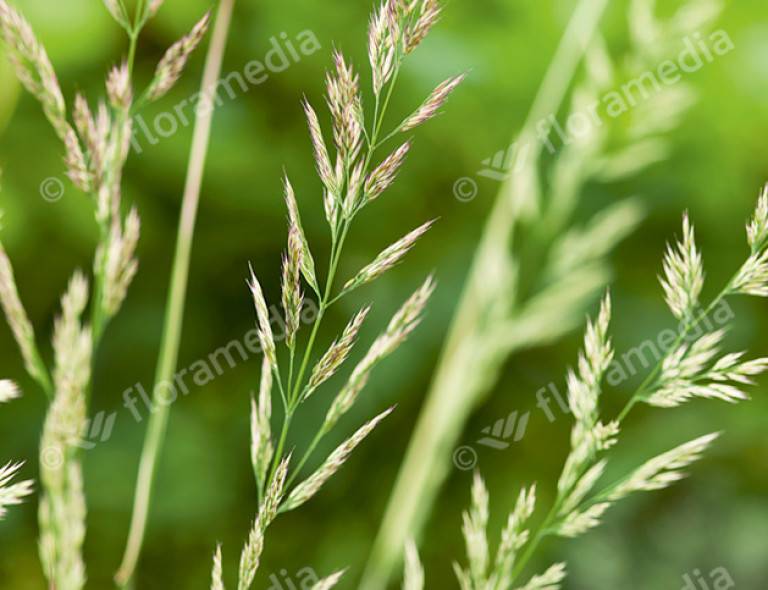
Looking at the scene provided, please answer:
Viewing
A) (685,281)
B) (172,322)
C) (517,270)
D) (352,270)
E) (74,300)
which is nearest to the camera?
(74,300)

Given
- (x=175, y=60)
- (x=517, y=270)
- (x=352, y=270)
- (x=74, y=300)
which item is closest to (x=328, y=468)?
(x=74, y=300)

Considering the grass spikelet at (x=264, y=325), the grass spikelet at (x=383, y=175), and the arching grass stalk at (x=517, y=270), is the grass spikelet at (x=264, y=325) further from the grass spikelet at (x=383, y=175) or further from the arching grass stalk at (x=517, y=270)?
the arching grass stalk at (x=517, y=270)

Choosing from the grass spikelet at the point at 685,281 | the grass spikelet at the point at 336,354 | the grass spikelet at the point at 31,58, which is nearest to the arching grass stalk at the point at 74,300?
the grass spikelet at the point at 31,58

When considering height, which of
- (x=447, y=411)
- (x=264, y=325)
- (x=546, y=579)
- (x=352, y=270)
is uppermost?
(x=352, y=270)

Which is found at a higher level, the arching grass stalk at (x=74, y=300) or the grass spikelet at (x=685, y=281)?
the arching grass stalk at (x=74, y=300)

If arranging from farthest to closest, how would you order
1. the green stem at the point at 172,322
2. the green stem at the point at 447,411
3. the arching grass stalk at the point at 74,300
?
the green stem at the point at 447,411, the green stem at the point at 172,322, the arching grass stalk at the point at 74,300

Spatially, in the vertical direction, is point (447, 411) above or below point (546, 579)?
above

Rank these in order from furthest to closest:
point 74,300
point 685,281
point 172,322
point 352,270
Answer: point 352,270 → point 172,322 → point 685,281 → point 74,300

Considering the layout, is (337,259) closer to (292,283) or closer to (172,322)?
(292,283)

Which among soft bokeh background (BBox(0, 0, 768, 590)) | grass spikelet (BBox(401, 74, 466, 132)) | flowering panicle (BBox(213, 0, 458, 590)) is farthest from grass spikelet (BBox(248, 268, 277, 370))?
soft bokeh background (BBox(0, 0, 768, 590))
